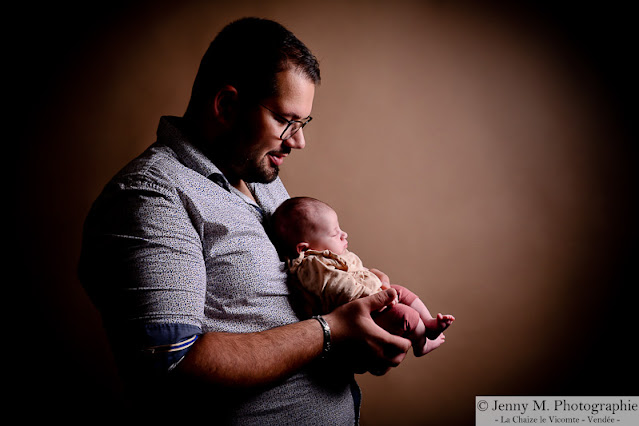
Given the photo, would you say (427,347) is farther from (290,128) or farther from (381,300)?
(290,128)

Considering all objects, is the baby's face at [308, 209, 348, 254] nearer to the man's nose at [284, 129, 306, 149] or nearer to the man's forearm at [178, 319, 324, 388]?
the man's nose at [284, 129, 306, 149]

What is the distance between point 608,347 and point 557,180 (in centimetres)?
106

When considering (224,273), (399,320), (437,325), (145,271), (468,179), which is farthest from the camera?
(468,179)

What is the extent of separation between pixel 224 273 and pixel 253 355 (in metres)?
0.21

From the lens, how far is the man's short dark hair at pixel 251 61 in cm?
132

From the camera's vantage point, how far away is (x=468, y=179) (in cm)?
263

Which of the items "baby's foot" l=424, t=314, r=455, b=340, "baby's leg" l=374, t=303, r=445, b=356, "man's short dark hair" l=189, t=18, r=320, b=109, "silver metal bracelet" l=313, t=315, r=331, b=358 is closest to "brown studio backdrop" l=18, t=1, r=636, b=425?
"man's short dark hair" l=189, t=18, r=320, b=109

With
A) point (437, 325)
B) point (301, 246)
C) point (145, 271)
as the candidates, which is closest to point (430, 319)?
point (437, 325)

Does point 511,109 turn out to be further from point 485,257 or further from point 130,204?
point 130,204

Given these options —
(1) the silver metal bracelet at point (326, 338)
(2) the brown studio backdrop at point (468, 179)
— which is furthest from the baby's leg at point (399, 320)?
(2) the brown studio backdrop at point (468, 179)

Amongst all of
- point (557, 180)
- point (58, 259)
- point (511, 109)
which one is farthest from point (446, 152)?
point (58, 259)

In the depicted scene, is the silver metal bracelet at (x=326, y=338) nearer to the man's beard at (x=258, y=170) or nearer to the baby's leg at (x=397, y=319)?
the baby's leg at (x=397, y=319)

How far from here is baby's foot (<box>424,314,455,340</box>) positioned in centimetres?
136

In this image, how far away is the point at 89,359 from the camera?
2.39 meters
